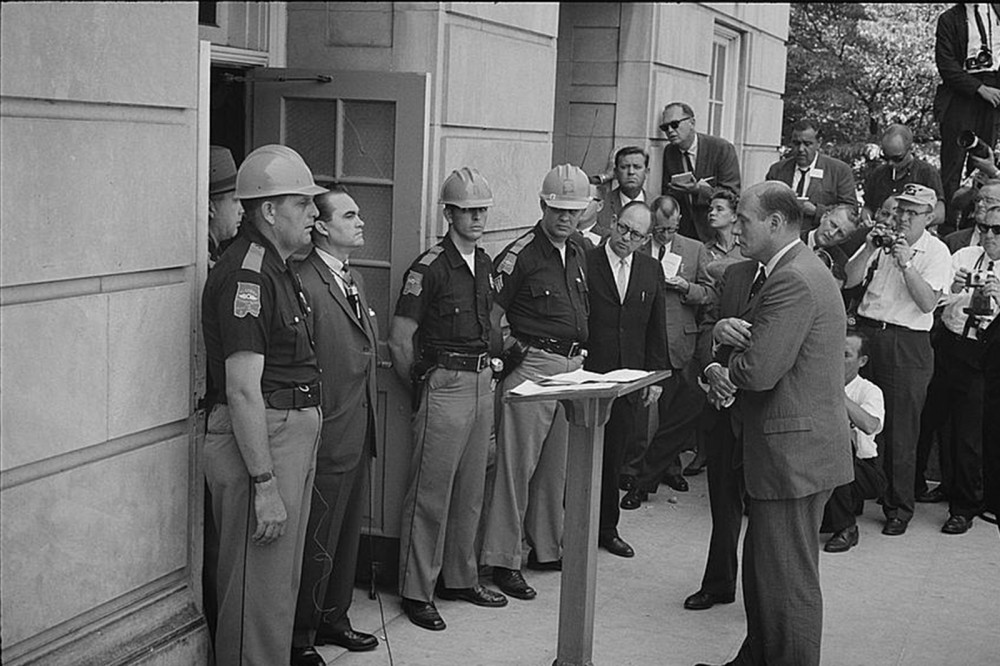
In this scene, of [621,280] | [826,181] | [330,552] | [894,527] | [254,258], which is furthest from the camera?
[826,181]

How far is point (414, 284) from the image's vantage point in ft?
21.8

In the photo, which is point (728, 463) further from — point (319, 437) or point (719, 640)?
point (319, 437)

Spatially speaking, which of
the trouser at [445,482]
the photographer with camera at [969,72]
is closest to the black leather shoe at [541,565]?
the trouser at [445,482]

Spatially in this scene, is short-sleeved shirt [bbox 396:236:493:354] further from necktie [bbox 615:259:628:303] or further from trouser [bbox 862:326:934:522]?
trouser [bbox 862:326:934:522]

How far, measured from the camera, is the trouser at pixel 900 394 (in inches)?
345

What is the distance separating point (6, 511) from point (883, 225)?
598cm

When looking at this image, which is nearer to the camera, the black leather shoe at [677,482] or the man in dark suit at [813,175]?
the black leather shoe at [677,482]

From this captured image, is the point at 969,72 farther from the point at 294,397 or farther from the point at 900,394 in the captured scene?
the point at 294,397

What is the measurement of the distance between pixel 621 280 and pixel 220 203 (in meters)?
2.77

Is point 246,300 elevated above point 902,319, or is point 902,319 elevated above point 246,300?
point 246,300

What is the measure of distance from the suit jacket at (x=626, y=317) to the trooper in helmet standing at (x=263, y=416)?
2.72 meters

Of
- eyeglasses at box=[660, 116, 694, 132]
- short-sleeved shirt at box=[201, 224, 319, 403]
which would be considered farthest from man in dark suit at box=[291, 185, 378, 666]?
eyeglasses at box=[660, 116, 694, 132]

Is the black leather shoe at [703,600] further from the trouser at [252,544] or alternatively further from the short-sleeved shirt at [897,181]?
the short-sleeved shirt at [897,181]

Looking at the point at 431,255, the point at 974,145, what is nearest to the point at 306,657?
the point at 431,255
